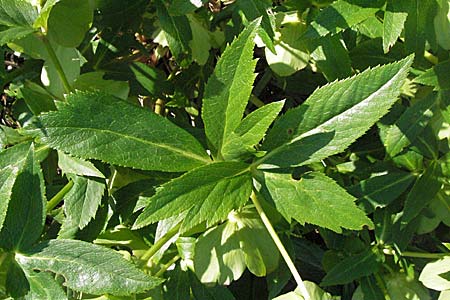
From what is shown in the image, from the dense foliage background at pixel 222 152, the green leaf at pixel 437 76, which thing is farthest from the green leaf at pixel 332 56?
the green leaf at pixel 437 76

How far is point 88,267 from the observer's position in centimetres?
84

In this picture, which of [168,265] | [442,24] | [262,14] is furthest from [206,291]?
[442,24]

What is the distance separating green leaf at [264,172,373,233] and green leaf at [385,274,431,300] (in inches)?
10.3

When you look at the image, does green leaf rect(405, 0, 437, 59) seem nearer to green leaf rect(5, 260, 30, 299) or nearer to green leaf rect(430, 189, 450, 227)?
green leaf rect(430, 189, 450, 227)

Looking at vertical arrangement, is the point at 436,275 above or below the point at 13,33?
below

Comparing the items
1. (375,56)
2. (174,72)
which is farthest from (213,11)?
(375,56)

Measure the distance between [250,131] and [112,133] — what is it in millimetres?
172

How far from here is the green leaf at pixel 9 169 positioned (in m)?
0.85

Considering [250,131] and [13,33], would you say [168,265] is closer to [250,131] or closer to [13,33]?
[250,131]

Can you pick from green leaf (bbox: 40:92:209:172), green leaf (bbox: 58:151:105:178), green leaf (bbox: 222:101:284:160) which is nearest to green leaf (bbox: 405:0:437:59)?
green leaf (bbox: 222:101:284:160)

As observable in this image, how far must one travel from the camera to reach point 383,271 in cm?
108

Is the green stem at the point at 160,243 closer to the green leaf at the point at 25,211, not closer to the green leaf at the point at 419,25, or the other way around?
the green leaf at the point at 25,211

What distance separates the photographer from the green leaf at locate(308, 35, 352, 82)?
96 centimetres

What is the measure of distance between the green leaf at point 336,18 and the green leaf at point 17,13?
0.38 meters
